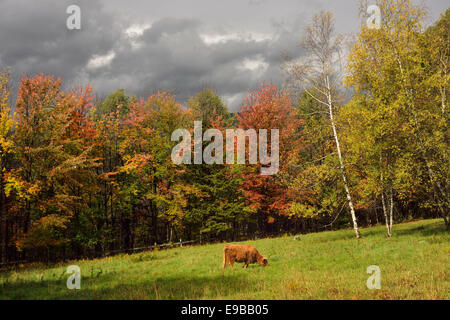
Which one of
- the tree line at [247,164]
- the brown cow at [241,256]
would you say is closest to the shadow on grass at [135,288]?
the brown cow at [241,256]

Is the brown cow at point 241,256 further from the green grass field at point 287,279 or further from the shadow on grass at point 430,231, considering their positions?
the shadow on grass at point 430,231

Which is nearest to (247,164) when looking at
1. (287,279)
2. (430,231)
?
(430,231)

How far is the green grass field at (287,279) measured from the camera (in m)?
7.37

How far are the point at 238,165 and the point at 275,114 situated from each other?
22.5 ft

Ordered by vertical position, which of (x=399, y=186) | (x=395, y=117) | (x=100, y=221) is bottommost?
(x=100, y=221)

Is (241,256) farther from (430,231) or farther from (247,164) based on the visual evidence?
(247,164)

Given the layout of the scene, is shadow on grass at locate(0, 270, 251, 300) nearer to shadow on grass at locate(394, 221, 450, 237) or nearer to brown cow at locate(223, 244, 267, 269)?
brown cow at locate(223, 244, 267, 269)

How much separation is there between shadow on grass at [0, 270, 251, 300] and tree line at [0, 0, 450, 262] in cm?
771

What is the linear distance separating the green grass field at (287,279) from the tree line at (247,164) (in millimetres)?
3521

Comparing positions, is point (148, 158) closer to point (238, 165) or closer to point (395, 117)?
point (238, 165)

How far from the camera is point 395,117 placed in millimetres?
15578

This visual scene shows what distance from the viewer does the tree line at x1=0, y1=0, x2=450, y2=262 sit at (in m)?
15.7

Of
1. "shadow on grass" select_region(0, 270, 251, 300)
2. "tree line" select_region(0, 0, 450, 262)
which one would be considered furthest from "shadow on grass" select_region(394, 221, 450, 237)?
"shadow on grass" select_region(0, 270, 251, 300)
